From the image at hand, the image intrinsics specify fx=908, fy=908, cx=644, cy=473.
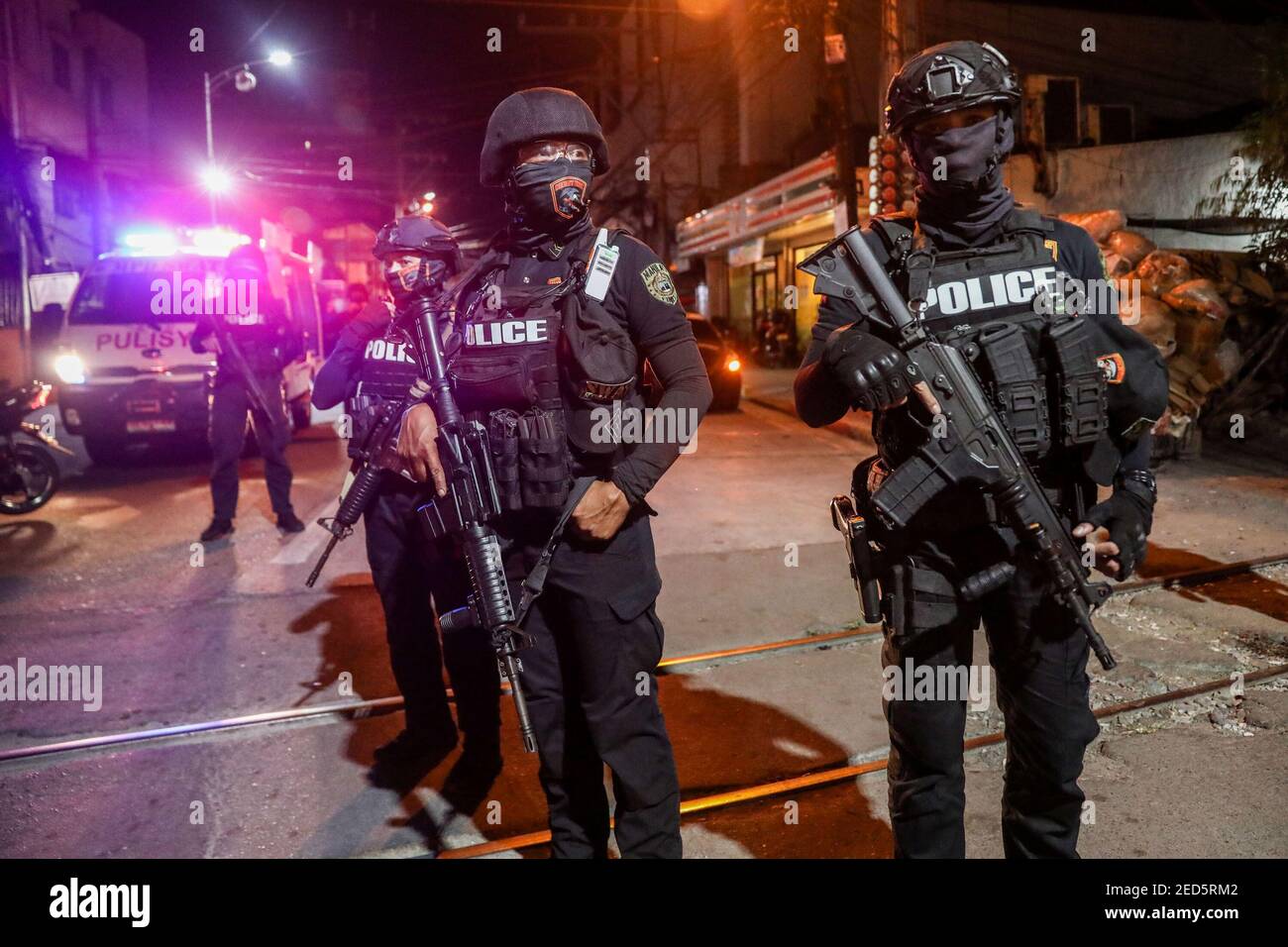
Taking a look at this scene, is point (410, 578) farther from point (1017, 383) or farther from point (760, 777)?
point (1017, 383)

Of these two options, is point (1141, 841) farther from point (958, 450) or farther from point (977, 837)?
point (958, 450)

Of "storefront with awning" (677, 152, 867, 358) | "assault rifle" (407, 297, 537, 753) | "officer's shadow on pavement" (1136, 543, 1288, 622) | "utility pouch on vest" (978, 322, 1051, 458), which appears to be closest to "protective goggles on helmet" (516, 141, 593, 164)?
"assault rifle" (407, 297, 537, 753)

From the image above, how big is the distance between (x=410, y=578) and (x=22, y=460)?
6351 millimetres

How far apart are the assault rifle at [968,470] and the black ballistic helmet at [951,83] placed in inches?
13.8

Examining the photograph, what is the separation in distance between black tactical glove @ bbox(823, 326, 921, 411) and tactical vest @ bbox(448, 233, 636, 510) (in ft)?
1.86

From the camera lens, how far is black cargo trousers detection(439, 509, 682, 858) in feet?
7.48

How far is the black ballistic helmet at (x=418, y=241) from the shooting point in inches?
128

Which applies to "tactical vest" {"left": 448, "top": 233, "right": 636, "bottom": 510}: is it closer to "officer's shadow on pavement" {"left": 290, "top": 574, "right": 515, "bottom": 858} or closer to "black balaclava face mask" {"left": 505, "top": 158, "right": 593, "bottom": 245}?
"black balaclava face mask" {"left": 505, "top": 158, "right": 593, "bottom": 245}

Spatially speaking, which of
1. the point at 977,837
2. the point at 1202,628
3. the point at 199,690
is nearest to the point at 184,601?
the point at 199,690

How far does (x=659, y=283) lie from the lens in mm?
2336

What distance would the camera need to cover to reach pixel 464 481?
2.39 m

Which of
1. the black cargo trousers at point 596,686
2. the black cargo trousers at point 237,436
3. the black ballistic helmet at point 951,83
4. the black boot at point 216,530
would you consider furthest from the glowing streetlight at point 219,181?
the black ballistic helmet at point 951,83

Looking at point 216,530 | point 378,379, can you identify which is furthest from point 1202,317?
point 216,530
